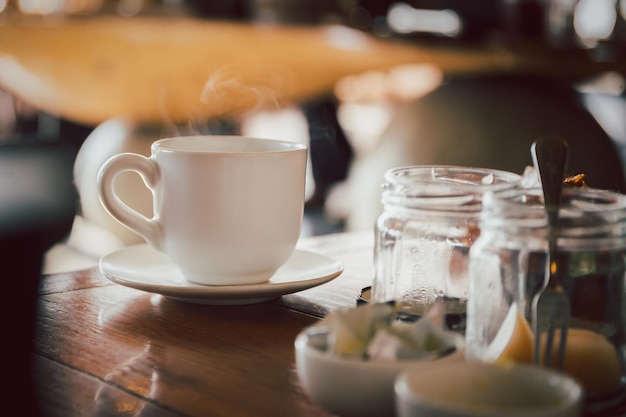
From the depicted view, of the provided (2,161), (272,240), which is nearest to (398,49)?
(2,161)

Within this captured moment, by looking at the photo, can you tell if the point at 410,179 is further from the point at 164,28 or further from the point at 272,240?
the point at 164,28

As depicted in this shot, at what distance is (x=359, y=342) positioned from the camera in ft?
1.49

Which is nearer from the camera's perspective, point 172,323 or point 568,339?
point 568,339

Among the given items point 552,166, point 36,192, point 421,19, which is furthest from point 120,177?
point 552,166

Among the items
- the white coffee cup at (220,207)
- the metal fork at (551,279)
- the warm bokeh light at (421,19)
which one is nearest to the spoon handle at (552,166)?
the metal fork at (551,279)

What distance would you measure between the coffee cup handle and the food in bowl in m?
0.27

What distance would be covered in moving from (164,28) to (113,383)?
178 centimetres

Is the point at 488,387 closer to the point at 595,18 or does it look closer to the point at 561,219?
the point at 561,219

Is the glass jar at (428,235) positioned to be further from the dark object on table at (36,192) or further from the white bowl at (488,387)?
the dark object on table at (36,192)

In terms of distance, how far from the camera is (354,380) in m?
0.44

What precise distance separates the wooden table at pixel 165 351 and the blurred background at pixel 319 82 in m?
1.05

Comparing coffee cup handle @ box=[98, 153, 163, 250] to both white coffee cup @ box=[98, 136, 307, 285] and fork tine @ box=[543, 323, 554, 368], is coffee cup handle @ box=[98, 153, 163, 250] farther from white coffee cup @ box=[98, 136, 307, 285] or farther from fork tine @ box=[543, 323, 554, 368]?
fork tine @ box=[543, 323, 554, 368]

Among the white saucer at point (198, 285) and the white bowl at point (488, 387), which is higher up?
the white bowl at point (488, 387)

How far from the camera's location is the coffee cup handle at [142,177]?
0.69m
